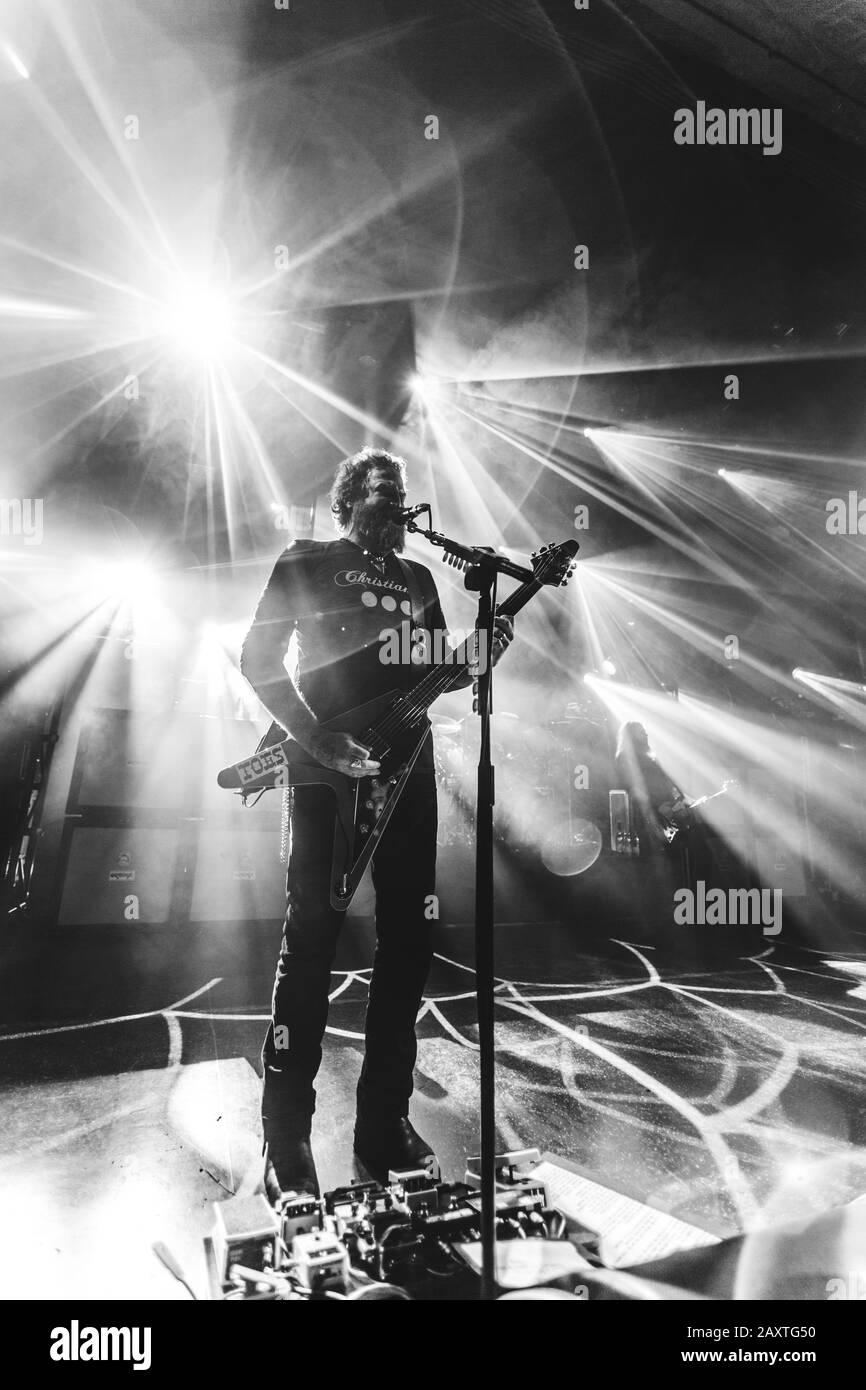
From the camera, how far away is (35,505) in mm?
6645

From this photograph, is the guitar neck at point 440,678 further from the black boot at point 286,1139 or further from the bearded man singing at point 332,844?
the black boot at point 286,1139

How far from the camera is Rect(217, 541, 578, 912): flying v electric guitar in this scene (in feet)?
6.83

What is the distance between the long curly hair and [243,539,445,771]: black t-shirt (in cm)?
27

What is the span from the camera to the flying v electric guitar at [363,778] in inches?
82.0

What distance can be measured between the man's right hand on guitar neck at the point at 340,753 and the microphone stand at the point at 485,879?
1.46 ft

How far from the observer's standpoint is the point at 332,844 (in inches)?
83.6

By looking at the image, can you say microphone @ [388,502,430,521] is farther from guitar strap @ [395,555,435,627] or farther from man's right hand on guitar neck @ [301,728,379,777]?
man's right hand on guitar neck @ [301,728,379,777]

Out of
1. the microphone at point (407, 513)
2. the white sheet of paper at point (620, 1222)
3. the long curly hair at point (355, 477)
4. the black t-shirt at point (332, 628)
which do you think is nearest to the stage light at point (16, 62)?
the long curly hair at point (355, 477)

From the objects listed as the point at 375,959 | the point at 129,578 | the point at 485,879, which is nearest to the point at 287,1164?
the point at 375,959

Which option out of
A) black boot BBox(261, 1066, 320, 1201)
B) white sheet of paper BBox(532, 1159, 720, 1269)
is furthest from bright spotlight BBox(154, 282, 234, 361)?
white sheet of paper BBox(532, 1159, 720, 1269)

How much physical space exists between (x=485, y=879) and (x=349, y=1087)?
2.03m

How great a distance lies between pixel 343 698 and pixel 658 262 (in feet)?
14.5
